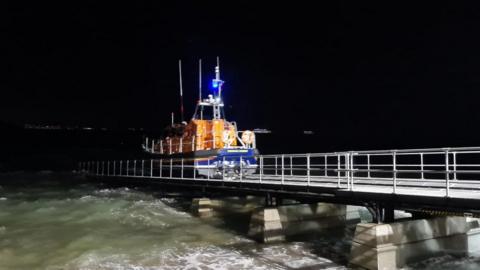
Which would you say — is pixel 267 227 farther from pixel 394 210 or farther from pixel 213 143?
pixel 213 143

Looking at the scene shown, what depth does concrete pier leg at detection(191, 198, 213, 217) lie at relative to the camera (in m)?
20.7

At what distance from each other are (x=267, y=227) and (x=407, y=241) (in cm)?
486

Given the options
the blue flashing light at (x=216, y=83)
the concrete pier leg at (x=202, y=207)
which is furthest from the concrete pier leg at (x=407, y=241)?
the blue flashing light at (x=216, y=83)

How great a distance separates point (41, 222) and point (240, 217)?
8.54m

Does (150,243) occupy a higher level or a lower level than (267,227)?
lower

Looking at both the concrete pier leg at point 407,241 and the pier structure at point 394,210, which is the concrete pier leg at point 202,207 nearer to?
the pier structure at point 394,210

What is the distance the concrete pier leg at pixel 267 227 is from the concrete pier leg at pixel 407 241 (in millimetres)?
3830

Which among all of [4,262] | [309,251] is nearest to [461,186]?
[309,251]

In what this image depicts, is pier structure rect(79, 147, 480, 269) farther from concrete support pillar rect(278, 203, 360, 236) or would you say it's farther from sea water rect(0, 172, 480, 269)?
sea water rect(0, 172, 480, 269)

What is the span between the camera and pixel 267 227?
1480cm

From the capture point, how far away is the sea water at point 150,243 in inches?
476

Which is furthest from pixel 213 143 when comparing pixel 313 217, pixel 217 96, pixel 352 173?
pixel 352 173

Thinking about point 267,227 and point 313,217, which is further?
point 313,217

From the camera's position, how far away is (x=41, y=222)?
19.1m
